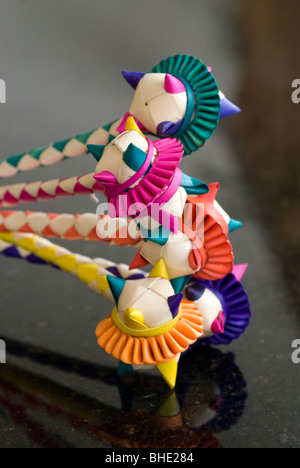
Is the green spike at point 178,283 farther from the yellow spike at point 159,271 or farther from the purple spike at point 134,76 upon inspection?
the purple spike at point 134,76

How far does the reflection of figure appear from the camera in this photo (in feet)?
1.57

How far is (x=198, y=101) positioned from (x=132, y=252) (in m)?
0.24

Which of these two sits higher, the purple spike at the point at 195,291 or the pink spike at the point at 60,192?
the pink spike at the point at 60,192

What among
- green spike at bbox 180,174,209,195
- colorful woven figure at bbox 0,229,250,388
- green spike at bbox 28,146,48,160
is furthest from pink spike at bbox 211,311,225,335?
green spike at bbox 28,146,48,160

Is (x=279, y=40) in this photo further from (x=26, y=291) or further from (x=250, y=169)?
(x=26, y=291)

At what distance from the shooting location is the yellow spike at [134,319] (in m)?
0.46

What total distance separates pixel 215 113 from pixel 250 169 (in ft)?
1.23

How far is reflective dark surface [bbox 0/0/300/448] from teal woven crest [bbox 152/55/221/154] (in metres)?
0.18

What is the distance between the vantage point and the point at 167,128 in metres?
0.50

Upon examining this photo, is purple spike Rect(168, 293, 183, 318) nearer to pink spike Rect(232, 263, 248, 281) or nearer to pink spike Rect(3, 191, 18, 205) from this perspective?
pink spike Rect(232, 263, 248, 281)

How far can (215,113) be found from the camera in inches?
20.0

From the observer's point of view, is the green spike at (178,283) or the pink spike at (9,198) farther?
the pink spike at (9,198)

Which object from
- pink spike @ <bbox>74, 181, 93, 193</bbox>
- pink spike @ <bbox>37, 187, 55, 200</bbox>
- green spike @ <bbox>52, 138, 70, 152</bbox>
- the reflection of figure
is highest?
green spike @ <bbox>52, 138, 70, 152</bbox>

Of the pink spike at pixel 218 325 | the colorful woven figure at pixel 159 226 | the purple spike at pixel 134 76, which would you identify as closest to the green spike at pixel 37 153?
the colorful woven figure at pixel 159 226
